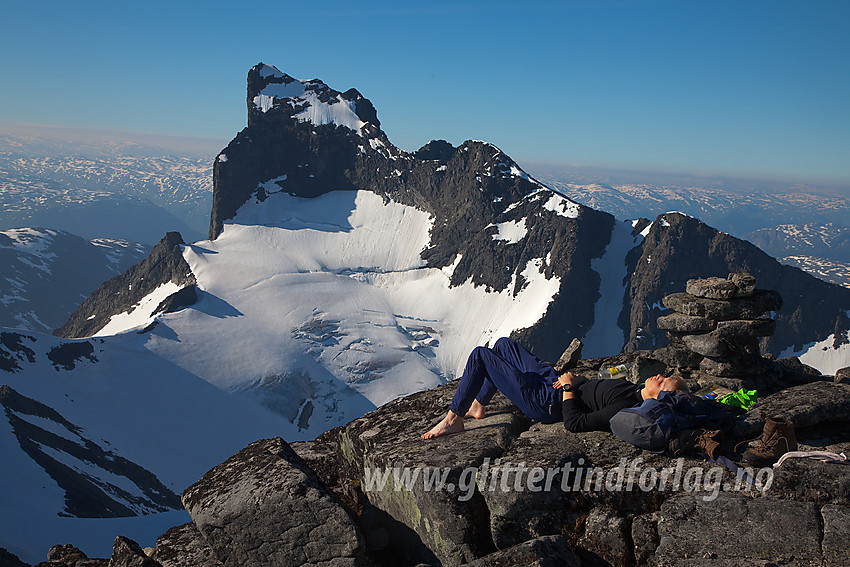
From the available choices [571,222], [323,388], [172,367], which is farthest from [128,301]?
[571,222]

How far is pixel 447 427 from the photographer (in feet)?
28.6

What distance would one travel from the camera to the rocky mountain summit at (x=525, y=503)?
604 centimetres

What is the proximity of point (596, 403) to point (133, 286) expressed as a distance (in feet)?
609

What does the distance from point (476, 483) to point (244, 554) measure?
3.62m

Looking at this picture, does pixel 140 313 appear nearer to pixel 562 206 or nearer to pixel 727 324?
pixel 562 206

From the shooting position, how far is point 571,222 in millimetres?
152375

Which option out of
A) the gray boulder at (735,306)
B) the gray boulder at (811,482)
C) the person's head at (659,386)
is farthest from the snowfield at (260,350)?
the gray boulder at (811,482)

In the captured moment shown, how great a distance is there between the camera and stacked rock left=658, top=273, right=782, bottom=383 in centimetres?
1116

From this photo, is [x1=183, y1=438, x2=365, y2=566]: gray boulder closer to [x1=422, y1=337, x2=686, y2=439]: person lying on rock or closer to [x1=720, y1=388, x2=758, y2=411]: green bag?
[x1=422, y1=337, x2=686, y2=439]: person lying on rock

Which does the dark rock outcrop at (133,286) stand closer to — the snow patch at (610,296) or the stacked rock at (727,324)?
the snow patch at (610,296)

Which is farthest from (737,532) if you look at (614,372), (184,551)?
(184,551)

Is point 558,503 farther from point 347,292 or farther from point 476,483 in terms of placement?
point 347,292

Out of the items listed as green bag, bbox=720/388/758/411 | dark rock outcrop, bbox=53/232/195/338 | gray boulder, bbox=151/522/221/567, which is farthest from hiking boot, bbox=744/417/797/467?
dark rock outcrop, bbox=53/232/195/338

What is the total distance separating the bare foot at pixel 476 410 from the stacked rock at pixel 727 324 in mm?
4980
